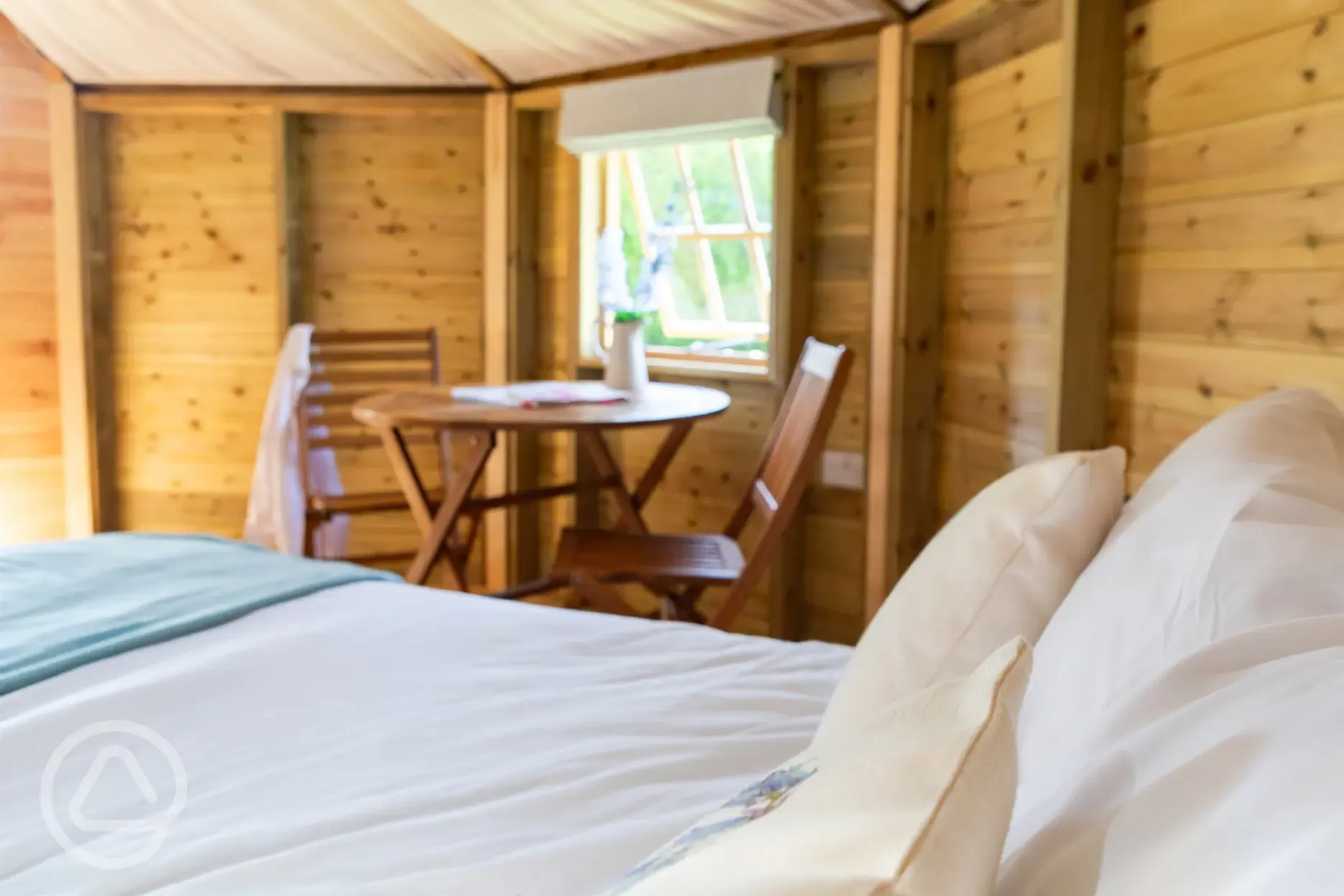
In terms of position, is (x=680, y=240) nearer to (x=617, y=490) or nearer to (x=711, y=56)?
(x=711, y=56)

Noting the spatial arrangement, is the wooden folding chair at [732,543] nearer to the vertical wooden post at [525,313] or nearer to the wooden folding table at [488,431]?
the wooden folding table at [488,431]

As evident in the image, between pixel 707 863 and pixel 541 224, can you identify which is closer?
pixel 707 863

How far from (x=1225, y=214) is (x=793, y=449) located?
3.57ft

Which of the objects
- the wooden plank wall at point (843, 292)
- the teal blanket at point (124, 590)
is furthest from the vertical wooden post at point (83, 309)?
the wooden plank wall at point (843, 292)

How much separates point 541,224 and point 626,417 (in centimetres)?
156

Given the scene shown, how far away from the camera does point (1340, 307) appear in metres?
1.50

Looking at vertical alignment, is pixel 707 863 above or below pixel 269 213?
below

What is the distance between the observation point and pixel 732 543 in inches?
110

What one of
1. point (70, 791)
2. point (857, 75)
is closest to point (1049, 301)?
point (857, 75)

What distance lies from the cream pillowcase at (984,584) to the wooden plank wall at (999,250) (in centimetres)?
128

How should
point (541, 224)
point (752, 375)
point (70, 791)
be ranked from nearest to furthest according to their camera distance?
point (70, 791), point (752, 375), point (541, 224)

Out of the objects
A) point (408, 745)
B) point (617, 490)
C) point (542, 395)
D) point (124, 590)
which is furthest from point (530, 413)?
point (408, 745)

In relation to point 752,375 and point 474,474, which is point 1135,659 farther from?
point 752,375

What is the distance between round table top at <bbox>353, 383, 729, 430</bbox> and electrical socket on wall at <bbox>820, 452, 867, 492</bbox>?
42cm
